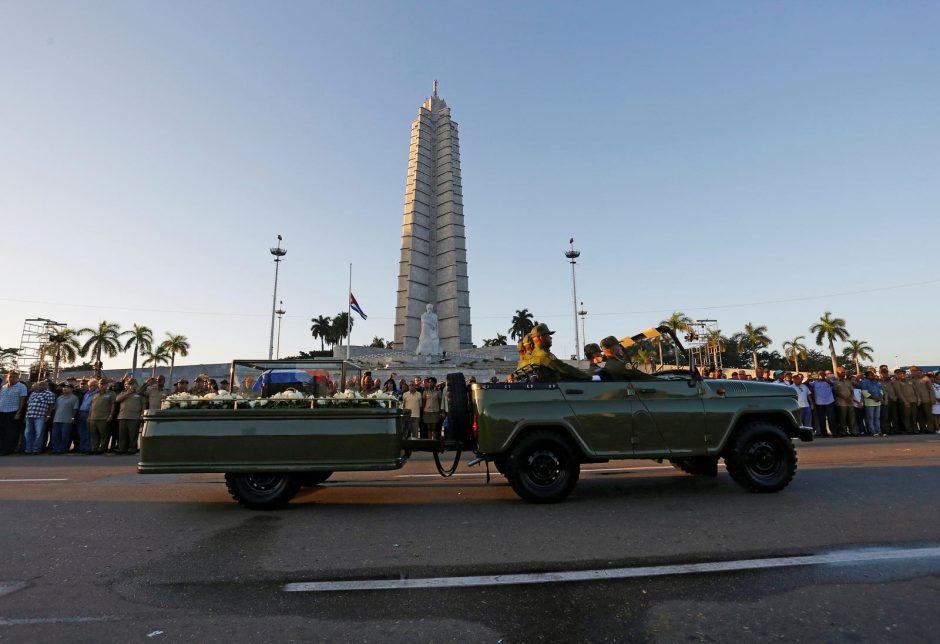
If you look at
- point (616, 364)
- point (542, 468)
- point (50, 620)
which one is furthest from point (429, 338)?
point (50, 620)

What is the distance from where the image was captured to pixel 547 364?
6.71 meters

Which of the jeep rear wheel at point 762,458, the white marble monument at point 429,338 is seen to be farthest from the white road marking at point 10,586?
the white marble monument at point 429,338

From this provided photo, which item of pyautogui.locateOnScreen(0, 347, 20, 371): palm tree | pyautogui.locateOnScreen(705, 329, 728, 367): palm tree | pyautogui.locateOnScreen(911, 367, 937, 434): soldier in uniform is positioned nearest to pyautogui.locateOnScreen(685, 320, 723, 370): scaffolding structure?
pyautogui.locateOnScreen(705, 329, 728, 367): palm tree

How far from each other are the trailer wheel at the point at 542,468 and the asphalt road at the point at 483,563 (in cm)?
19

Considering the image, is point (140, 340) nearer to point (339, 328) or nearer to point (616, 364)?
point (339, 328)

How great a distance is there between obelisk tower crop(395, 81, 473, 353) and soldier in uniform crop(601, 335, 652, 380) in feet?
146

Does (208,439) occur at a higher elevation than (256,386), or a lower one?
lower

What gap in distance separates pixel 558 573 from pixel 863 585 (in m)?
2.03

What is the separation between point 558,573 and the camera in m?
3.83

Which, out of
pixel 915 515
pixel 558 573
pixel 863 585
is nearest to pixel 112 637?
pixel 558 573

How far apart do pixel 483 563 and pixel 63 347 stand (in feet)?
257

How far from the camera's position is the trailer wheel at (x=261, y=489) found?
6.09 metres

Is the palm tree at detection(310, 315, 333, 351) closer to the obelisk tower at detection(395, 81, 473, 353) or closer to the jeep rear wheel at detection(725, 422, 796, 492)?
the obelisk tower at detection(395, 81, 473, 353)

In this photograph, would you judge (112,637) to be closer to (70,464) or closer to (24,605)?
(24,605)
